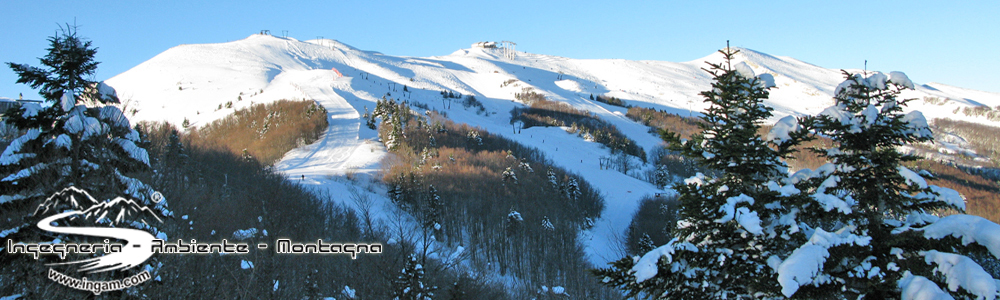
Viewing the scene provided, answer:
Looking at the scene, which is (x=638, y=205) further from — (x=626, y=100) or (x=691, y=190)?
(x=626, y=100)

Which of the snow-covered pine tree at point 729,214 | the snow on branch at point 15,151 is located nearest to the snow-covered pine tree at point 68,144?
the snow on branch at point 15,151

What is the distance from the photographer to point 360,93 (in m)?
91.7

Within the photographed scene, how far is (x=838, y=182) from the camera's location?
6.21m

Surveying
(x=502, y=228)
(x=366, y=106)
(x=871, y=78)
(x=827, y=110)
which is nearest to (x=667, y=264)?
(x=827, y=110)

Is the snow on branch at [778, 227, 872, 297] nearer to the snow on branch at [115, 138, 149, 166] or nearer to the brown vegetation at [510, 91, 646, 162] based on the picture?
the snow on branch at [115, 138, 149, 166]

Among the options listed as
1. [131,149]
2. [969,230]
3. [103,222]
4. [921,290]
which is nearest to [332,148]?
[131,149]

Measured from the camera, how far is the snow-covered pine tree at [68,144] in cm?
926

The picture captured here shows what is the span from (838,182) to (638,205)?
215ft

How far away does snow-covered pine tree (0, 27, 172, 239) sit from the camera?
364 inches

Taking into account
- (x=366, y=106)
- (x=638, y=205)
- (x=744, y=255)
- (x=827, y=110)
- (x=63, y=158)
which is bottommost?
(x=638, y=205)

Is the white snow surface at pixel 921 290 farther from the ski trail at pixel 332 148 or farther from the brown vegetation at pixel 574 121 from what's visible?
the brown vegetation at pixel 574 121

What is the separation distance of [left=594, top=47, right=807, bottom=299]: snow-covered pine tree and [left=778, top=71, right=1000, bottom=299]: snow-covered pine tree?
47 centimetres

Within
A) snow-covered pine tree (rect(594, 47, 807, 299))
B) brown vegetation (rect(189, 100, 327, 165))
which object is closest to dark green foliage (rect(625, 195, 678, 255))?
snow-covered pine tree (rect(594, 47, 807, 299))

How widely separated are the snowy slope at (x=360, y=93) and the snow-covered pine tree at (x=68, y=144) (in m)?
9.28
